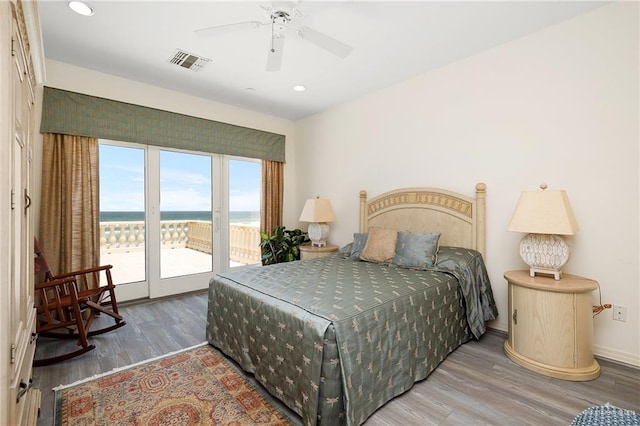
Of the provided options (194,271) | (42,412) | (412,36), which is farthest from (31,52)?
(194,271)

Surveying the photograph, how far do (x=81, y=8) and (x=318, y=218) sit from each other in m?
2.99

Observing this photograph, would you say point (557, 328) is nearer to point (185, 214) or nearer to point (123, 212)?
point (185, 214)

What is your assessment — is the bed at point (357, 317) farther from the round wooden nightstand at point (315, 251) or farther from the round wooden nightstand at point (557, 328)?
the round wooden nightstand at point (315, 251)

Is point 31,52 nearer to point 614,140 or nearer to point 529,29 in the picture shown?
point 529,29

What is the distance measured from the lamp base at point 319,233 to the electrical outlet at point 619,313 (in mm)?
2933

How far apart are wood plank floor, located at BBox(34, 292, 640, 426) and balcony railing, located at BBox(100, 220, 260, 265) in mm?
1192

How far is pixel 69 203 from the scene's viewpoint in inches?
121

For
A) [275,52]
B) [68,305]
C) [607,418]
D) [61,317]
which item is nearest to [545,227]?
[607,418]

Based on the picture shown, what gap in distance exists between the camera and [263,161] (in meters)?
4.74

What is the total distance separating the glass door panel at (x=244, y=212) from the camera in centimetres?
452

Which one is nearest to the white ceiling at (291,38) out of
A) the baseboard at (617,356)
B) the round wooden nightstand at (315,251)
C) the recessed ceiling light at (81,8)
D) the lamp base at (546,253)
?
the recessed ceiling light at (81,8)

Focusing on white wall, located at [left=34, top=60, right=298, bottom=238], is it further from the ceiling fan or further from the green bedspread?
the green bedspread

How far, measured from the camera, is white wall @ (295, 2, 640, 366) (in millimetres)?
2186

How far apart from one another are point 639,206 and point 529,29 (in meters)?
1.63
